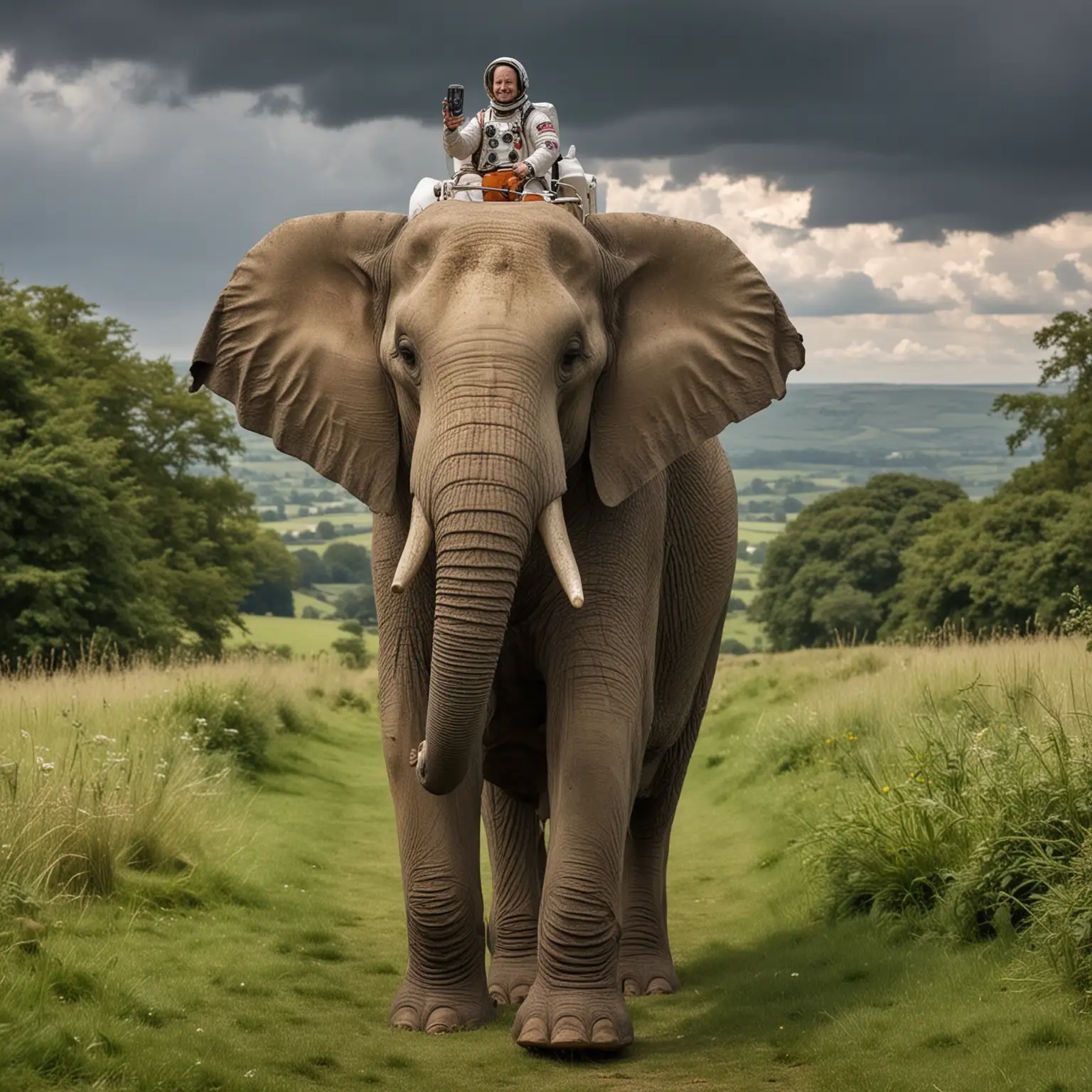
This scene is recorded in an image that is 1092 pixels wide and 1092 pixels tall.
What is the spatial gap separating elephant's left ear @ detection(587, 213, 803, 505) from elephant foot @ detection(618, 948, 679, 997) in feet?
10.5

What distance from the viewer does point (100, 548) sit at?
35531 mm

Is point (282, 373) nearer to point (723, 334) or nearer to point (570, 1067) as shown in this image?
point (723, 334)

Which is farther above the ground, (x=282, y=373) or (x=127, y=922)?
(x=282, y=373)

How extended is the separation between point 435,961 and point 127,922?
2.10 metres

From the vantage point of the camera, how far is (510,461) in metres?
6.79

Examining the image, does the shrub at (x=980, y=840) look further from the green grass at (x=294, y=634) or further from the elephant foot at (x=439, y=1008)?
the green grass at (x=294, y=634)

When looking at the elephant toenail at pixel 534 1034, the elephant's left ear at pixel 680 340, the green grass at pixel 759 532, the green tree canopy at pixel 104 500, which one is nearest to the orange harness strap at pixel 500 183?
the elephant's left ear at pixel 680 340

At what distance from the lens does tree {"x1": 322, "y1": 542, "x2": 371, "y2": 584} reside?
14762 cm

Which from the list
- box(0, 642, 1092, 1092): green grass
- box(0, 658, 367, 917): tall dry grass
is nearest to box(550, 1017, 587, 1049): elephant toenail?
box(0, 642, 1092, 1092): green grass

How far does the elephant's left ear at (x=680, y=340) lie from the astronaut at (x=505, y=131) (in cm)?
134

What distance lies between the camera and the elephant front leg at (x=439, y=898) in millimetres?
7973

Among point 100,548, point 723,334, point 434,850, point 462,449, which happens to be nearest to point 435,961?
point 434,850

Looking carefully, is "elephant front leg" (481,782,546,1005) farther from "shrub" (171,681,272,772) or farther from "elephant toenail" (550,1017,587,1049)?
"shrub" (171,681,272,772)

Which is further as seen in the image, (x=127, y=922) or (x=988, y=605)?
(x=988, y=605)
